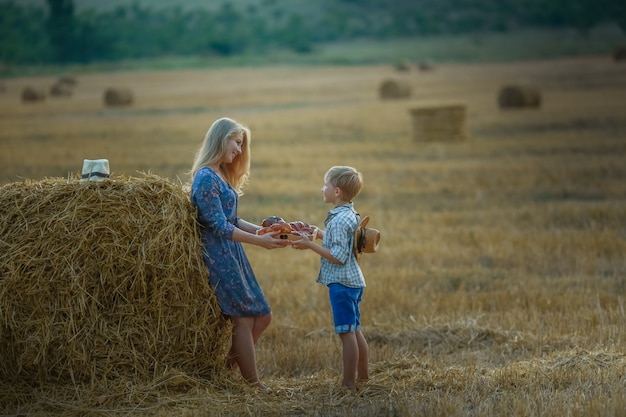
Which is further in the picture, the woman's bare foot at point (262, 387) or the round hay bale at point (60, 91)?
the round hay bale at point (60, 91)

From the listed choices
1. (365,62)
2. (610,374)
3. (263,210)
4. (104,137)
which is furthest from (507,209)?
(365,62)

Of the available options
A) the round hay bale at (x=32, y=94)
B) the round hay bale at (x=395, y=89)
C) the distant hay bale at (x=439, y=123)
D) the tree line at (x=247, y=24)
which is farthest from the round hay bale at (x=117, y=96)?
the distant hay bale at (x=439, y=123)

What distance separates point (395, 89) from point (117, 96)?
35.3 ft

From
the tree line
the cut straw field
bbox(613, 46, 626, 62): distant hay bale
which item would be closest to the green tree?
the tree line

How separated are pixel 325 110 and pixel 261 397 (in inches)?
1149

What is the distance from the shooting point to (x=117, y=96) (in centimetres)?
→ 3488

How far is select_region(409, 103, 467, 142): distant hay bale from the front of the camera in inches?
903

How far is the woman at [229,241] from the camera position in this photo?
247 inches

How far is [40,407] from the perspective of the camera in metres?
5.80

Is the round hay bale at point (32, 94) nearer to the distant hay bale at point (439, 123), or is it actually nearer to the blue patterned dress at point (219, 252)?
the distant hay bale at point (439, 123)

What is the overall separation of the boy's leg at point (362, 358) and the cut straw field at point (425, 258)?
5.8 inches

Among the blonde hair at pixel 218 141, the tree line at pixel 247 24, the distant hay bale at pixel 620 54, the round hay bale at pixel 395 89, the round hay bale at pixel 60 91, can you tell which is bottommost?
the blonde hair at pixel 218 141

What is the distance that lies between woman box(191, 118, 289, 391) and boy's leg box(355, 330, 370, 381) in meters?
0.63

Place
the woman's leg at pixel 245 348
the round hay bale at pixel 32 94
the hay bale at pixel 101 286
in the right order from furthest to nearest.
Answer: the round hay bale at pixel 32 94, the woman's leg at pixel 245 348, the hay bale at pixel 101 286
